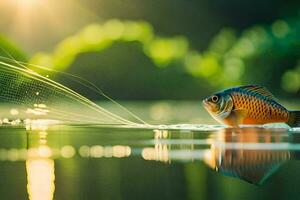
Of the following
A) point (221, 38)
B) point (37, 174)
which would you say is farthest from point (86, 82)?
point (37, 174)

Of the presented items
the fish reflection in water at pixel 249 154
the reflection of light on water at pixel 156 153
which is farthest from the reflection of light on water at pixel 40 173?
the fish reflection in water at pixel 249 154

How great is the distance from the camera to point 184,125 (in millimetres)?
5141

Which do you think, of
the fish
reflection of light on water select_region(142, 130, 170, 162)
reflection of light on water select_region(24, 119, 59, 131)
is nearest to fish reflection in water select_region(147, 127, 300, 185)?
reflection of light on water select_region(142, 130, 170, 162)

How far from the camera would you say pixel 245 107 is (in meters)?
4.66

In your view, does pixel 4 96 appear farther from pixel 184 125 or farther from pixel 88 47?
pixel 184 125

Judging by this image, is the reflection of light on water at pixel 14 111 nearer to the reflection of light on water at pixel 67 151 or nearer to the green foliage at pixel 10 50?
the green foliage at pixel 10 50

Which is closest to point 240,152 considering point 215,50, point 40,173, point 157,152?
point 157,152

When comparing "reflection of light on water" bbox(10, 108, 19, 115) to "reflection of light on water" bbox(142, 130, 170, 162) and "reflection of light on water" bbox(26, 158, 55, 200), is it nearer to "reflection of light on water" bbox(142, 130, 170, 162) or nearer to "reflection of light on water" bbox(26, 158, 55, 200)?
"reflection of light on water" bbox(142, 130, 170, 162)

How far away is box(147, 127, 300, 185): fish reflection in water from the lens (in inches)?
116

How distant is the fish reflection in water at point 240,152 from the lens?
294 centimetres

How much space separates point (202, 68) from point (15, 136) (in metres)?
1.90

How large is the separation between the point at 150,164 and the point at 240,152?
591 mm

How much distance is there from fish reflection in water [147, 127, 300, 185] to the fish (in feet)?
0.37

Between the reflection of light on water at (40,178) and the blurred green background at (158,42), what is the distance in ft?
7.56
